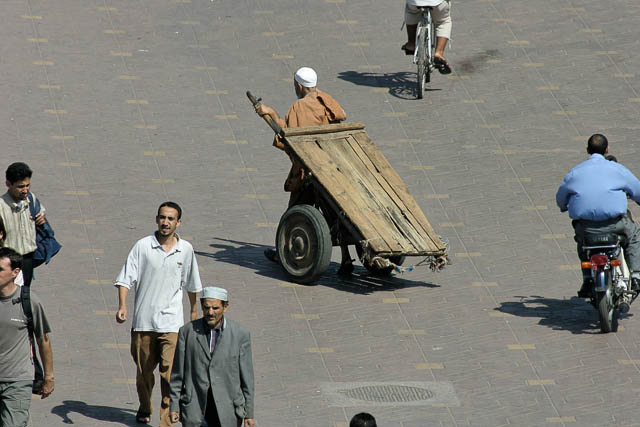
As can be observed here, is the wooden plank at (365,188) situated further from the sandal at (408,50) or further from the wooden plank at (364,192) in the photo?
the sandal at (408,50)

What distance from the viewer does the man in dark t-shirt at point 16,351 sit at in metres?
7.82

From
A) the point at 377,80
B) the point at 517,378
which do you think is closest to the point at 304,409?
the point at 517,378

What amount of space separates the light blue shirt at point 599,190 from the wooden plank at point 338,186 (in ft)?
5.45

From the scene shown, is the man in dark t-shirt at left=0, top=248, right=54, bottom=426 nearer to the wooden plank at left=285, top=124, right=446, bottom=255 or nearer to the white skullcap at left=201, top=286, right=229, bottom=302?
the white skullcap at left=201, top=286, right=229, bottom=302

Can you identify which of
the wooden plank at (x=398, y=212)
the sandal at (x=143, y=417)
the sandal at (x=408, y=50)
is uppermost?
the sandal at (x=143, y=417)

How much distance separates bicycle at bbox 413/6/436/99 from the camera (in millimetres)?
16219

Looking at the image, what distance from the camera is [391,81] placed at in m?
17.1

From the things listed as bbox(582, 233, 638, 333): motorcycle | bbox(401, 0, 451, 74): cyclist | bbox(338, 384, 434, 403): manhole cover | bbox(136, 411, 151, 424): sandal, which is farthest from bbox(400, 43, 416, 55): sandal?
bbox(136, 411, 151, 424): sandal

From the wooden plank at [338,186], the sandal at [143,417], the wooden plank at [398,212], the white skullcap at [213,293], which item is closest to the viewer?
the white skullcap at [213,293]

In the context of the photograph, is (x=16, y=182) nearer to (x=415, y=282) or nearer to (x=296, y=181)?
(x=296, y=181)

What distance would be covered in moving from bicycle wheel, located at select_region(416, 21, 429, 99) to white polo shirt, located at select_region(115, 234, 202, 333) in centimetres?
788

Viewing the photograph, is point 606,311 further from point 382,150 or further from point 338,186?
point 382,150

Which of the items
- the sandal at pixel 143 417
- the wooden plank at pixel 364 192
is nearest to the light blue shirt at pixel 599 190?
the wooden plank at pixel 364 192

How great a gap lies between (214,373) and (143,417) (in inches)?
59.2
